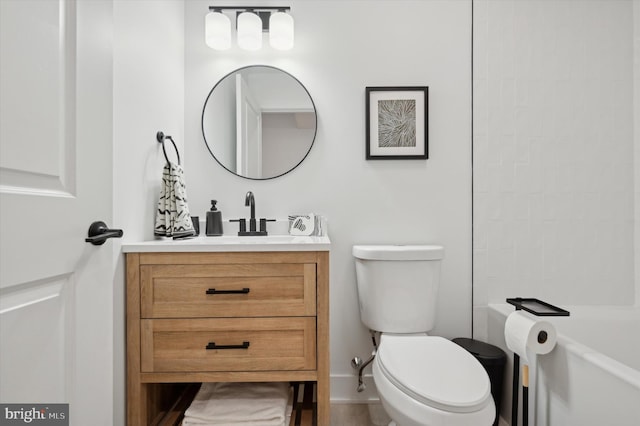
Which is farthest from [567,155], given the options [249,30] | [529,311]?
[249,30]

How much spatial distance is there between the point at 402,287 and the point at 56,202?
1.34 meters

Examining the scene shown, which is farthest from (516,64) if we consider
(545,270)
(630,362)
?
(630,362)

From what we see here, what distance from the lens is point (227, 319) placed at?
1.30 meters

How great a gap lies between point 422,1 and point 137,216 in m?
1.79

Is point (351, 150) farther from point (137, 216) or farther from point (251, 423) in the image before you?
point (251, 423)

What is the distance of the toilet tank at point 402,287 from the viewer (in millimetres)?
1615

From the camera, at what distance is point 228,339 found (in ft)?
4.25

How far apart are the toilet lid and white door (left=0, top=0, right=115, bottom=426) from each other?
892 millimetres

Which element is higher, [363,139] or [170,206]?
[363,139]

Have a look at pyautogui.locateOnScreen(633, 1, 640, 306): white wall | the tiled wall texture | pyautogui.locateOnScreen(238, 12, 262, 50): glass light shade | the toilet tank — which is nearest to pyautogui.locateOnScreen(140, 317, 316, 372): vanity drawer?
the toilet tank

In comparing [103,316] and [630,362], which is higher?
[103,316]

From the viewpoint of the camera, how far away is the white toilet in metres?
1.07

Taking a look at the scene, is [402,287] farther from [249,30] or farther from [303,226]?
[249,30]

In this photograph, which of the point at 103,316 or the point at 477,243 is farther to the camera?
the point at 477,243
